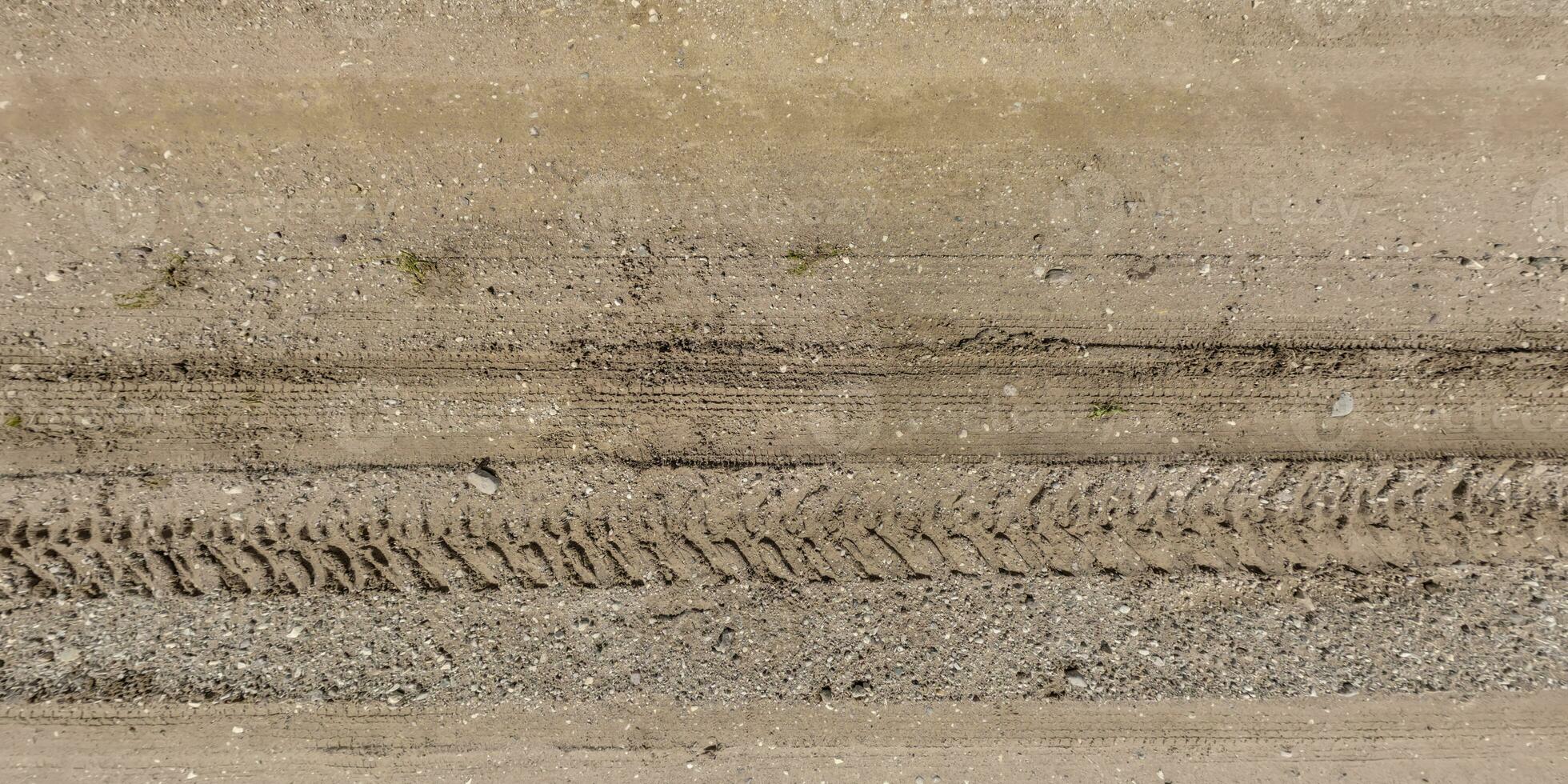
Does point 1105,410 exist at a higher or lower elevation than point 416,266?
lower

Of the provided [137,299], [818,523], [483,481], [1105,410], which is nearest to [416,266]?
[483,481]

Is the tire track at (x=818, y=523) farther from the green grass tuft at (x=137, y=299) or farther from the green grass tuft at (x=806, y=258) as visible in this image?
the green grass tuft at (x=806, y=258)

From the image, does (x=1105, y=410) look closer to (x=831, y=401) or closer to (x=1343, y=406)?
(x=1343, y=406)

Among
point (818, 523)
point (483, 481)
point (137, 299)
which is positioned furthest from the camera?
point (818, 523)

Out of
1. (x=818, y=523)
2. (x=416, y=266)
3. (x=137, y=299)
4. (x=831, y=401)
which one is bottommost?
(x=818, y=523)

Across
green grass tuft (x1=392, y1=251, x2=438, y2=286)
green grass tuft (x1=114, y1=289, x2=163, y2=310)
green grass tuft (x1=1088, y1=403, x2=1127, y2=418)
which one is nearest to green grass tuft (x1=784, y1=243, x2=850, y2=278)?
green grass tuft (x1=1088, y1=403, x2=1127, y2=418)

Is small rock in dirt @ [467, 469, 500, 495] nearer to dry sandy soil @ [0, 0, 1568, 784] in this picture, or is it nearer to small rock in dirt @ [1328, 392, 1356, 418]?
dry sandy soil @ [0, 0, 1568, 784]

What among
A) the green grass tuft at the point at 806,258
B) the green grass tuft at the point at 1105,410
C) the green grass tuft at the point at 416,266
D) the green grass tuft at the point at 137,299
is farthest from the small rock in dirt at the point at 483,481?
the green grass tuft at the point at 1105,410

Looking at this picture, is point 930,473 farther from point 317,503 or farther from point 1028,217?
point 317,503
